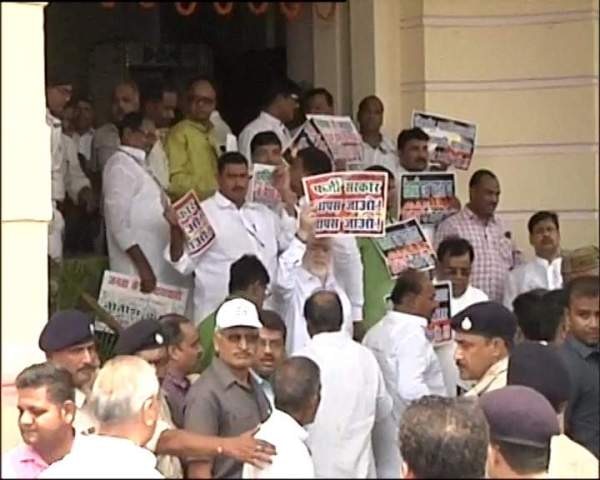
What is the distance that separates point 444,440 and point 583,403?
2134 mm

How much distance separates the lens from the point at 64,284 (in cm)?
788

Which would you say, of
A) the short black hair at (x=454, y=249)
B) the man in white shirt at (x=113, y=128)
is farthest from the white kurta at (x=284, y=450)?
the man in white shirt at (x=113, y=128)

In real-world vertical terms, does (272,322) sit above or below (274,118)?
below

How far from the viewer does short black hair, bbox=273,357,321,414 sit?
540cm

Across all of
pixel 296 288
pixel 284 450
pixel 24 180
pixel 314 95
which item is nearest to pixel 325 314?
pixel 296 288

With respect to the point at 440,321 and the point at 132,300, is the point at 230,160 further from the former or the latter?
the point at 440,321

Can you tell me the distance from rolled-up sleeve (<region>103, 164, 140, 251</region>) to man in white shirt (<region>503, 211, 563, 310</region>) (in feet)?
6.75

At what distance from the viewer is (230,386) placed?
582 centimetres

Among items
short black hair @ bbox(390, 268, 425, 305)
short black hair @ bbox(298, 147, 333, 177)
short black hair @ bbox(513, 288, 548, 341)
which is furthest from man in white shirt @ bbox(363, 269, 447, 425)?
short black hair @ bbox(298, 147, 333, 177)

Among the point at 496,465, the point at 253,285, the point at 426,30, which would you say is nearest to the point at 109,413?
→ the point at 496,465

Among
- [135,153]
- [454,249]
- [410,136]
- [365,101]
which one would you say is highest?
[365,101]

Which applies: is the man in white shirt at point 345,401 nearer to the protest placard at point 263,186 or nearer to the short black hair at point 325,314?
the short black hair at point 325,314

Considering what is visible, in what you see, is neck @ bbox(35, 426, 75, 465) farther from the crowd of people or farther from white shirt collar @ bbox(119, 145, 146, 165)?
A: white shirt collar @ bbox(119, 145, 146, 165)

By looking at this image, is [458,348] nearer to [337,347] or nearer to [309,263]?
[337,347]
